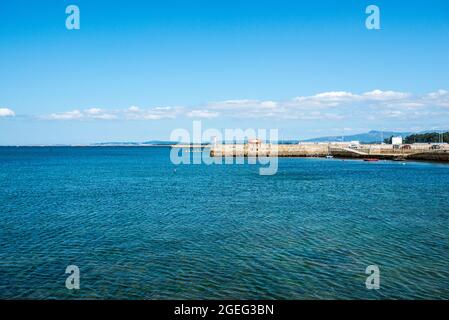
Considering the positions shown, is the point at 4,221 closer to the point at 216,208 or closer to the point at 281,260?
the point at 216,208

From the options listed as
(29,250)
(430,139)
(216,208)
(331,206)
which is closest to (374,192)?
(331,206)

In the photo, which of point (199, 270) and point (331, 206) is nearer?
point (199, 270)

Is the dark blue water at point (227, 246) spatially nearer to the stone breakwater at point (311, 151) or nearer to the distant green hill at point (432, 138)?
the stone breakwater at point (311, 151)

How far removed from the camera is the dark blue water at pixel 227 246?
611 inches

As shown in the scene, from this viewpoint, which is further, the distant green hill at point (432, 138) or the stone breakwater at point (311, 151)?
the distant green hill at point (432, 138)

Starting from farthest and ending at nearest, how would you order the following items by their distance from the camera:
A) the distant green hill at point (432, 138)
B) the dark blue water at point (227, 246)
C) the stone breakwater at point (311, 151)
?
the distant green hill at point (432, 138), the stone breakwater at point (311, 151), the dark blue water at point (227, 246)

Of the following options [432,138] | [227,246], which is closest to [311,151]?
[432,138]

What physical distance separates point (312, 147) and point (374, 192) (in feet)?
314

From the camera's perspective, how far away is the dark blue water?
611 inches

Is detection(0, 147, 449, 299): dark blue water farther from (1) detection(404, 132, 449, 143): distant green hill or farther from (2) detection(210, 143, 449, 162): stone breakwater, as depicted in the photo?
(1) detection(404, 132, 449, 143): distant green hill

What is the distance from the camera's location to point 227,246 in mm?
21359

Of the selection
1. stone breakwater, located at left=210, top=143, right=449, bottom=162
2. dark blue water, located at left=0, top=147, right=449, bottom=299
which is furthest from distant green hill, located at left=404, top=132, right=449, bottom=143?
dark blue water, located at left=0, top=147, right=449, bottom=299

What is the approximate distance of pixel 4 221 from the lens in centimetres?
2898

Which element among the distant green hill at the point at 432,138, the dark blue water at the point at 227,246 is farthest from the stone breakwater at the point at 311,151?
the dark blue water at the point at 227,246
